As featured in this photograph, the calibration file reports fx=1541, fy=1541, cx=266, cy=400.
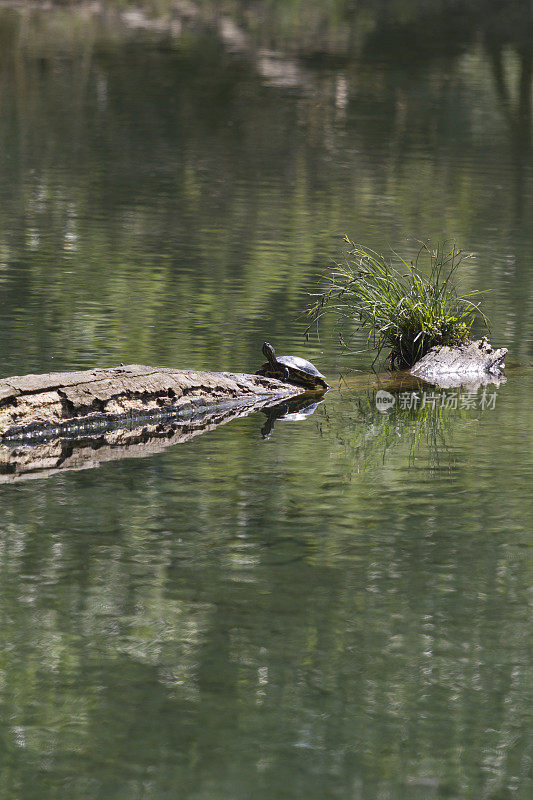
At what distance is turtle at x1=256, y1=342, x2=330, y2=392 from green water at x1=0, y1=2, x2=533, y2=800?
18 centimetres

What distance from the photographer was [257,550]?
6.73m

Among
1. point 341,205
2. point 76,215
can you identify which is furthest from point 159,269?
point 341,205

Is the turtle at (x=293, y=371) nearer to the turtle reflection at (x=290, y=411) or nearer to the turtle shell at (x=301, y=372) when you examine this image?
the turtle shell at (x=301, y=372)

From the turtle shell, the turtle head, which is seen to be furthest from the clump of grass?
the turtle shell

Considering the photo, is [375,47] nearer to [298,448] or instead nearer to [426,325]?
[426,325]

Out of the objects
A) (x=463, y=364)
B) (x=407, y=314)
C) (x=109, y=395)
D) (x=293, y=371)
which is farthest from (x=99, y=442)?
(x=463, y=364)

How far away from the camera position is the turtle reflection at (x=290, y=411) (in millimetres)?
9613

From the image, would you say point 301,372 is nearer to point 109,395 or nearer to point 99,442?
point 109,395

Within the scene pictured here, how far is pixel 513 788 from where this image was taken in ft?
14.9

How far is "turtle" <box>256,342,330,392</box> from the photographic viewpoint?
10516 millimetres

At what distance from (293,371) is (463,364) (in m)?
1.60

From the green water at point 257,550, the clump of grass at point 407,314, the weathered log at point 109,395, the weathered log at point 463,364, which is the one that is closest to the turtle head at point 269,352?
the weathered log at point 109,395

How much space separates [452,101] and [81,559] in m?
30.8

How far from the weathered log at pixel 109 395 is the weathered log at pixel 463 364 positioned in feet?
5.04
